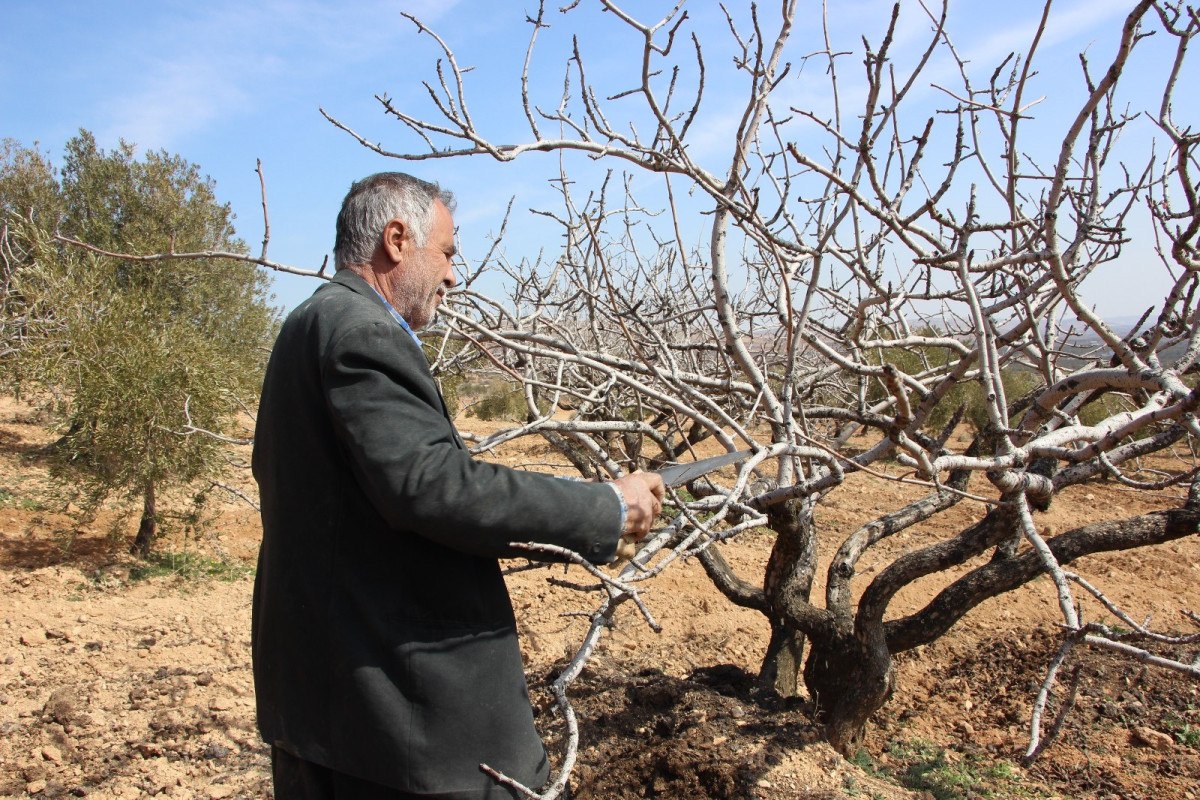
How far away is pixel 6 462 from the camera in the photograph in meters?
9.37

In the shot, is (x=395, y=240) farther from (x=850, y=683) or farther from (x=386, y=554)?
(x=850, y=683)

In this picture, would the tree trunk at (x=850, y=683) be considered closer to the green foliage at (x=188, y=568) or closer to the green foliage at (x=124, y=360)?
the green foliage at (x=124, y=360)

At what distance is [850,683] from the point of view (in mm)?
3662

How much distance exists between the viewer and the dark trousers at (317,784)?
1.49 metres

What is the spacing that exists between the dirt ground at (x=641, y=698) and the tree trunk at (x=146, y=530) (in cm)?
13

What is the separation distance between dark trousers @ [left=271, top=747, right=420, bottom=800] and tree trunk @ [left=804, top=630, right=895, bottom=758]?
2518 mm

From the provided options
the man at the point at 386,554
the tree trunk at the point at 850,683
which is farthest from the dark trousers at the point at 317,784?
the tree trunk at the point at 850,683

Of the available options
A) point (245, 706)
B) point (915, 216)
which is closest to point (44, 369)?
point (245, 706)

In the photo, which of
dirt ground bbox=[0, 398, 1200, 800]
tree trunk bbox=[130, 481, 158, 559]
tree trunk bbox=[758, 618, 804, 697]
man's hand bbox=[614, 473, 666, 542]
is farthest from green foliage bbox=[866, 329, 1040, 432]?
man's hand bbox=[614, 473, 666, 542]

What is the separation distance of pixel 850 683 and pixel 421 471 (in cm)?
292

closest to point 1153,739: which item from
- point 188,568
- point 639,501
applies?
point 639,501

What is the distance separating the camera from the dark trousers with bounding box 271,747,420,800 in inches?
58.6

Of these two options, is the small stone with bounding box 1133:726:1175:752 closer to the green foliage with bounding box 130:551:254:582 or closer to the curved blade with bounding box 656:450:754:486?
the curved blade with bounding box 656:450:754:486

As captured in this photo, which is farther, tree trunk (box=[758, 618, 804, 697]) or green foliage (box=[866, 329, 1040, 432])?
green foliage (box=[866, 329, 1040, 432])
